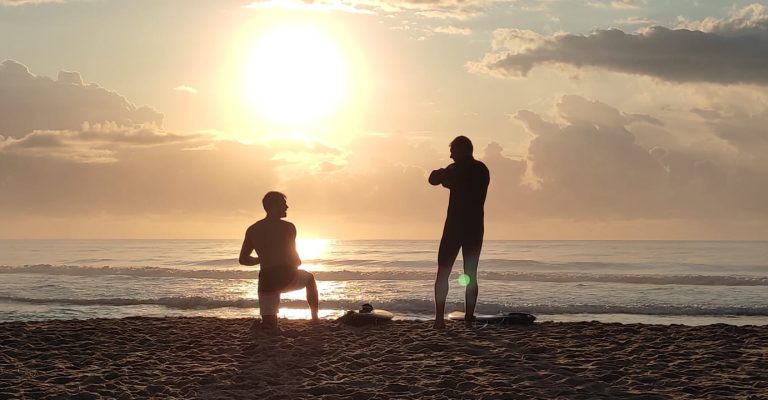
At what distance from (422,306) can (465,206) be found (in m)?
7.54

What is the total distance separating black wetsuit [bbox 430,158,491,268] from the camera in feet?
27.7

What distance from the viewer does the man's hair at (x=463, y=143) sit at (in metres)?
8.50

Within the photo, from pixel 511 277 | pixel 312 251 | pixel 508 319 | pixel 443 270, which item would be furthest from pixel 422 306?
pixel 312 251

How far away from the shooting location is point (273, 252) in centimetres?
834

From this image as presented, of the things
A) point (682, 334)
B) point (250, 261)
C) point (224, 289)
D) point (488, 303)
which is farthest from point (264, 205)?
point (224, 289)

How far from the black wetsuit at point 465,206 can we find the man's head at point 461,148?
0.21 ft

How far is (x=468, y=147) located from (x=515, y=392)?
3.76 metres

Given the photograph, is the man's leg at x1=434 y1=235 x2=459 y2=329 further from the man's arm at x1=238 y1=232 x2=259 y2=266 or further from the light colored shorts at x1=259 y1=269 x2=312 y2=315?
the man's arm at x1=238 y1=232 x2=259 y2=266

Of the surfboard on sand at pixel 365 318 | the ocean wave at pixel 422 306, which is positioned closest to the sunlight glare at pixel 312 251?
the ocean wave at pixel 422 306

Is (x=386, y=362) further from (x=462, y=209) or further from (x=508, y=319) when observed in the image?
(x=508, y=319)

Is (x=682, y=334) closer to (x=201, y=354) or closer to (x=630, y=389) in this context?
(x=630, y=389)

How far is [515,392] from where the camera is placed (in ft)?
18.0

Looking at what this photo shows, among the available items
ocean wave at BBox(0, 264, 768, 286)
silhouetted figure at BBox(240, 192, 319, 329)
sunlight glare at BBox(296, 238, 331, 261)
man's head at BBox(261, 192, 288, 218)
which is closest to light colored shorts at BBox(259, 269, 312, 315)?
silhouetted figure at BBox(240, 192, 319, 329)

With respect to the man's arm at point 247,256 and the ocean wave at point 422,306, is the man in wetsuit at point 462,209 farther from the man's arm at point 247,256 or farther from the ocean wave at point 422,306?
the ocean wave at point 422,306
